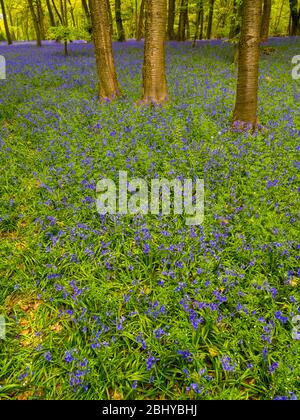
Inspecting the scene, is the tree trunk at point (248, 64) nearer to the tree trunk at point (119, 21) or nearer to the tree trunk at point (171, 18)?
the tree trunk at point (171, 18)

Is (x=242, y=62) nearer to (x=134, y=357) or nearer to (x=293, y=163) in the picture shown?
(x=293, y=163)

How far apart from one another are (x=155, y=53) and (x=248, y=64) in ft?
8.87

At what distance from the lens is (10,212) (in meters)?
5.59

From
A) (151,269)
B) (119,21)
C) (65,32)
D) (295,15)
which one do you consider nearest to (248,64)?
(151,269)

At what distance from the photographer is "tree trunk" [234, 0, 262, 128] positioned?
6.80 metres

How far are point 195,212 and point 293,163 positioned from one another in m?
2.42

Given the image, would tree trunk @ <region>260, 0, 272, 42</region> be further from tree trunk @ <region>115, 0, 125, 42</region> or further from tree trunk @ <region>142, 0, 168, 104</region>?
tree trunk @ <region>142, 0, 168, 104</region>

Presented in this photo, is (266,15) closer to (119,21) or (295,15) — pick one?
(295,15)

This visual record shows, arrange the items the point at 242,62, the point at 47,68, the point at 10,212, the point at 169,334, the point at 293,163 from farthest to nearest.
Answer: the point at 47,68
the point at 242,62
the point at 293,163
the point at 10,212
the point at 169,334

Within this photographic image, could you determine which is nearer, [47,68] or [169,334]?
[169,334]

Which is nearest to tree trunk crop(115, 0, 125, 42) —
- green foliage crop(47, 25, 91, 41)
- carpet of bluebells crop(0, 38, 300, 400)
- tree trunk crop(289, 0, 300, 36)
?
green foliage crop(47, 25, 91, 41)

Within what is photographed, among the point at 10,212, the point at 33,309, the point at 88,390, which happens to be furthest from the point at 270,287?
the point at 10,212

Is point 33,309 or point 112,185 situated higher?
point 112,185

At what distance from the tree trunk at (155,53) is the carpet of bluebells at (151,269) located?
1449 millimetres
